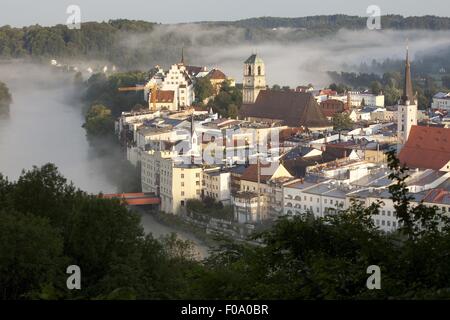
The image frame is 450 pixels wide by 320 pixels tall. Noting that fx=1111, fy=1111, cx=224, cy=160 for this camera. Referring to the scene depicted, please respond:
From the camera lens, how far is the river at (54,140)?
38.0 ft

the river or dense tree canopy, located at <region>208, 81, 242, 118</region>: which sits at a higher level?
dense tree canopy, located at <region>208, 81, 242, 118</region>

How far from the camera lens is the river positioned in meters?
11.6

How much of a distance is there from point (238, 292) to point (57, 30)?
86.4 feet

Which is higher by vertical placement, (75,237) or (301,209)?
(75,237)

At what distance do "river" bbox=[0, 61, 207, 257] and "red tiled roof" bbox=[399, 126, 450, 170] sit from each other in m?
2.85

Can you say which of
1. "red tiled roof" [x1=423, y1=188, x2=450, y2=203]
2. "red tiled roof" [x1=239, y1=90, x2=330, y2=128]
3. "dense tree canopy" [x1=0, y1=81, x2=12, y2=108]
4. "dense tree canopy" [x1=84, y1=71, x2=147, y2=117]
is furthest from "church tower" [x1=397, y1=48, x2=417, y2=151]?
"dense tree canopy" [x1=0, y1=81, x2=12, y2=108]

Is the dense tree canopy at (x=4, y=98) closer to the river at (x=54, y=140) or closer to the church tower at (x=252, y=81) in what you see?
the river at (x=54, y=140)

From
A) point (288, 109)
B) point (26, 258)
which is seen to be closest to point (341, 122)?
point (288, 109)

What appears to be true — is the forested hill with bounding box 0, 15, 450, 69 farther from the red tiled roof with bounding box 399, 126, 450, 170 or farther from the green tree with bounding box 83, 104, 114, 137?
the red tiled roof with bounding box 399, 126, 450, 170

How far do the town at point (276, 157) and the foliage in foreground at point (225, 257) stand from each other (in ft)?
7.13

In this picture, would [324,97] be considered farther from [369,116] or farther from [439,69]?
[439,69]

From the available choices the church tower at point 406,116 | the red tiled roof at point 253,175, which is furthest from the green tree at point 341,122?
the red tiled roof at point 253,175

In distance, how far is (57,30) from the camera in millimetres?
28969
